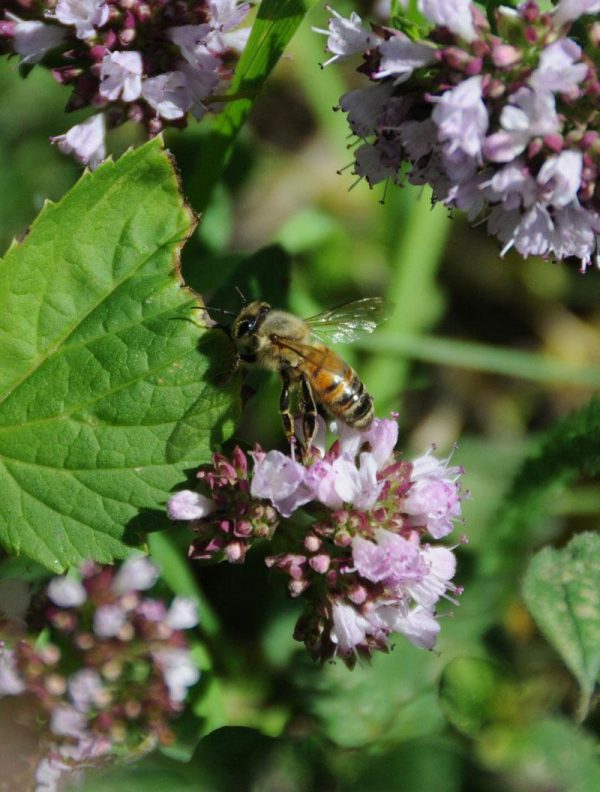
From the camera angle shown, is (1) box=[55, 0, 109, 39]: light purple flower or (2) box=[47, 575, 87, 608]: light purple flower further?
(2) box=[47, 575, 87, 608]: light purple flower

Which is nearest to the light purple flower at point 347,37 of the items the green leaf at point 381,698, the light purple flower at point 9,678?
the light purple flower at point 9,678

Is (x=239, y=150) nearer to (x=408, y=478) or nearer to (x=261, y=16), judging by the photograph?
(x=261, y=16)

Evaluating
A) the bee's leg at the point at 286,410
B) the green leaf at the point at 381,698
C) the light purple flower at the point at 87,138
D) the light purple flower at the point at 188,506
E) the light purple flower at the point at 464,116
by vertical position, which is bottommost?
the green leaf at the point at 381,698

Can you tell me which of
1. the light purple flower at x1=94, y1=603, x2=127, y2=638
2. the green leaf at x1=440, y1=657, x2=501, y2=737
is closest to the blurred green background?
the green leaf at x1=440, y1=657, x2=501, y2=737

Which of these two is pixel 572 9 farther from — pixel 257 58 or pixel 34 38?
pixel 34 38

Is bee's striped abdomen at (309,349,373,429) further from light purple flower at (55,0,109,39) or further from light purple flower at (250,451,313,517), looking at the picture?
light purple flower at (55,0,109,39)

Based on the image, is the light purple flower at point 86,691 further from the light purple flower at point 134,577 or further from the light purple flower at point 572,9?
the light purple flower at point 572,9

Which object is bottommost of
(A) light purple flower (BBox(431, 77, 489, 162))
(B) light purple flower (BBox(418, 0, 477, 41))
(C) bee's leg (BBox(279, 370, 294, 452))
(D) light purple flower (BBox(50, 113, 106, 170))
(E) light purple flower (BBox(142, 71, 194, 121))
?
(C) bee's leg (BBox(279, 370, 294, 452))
